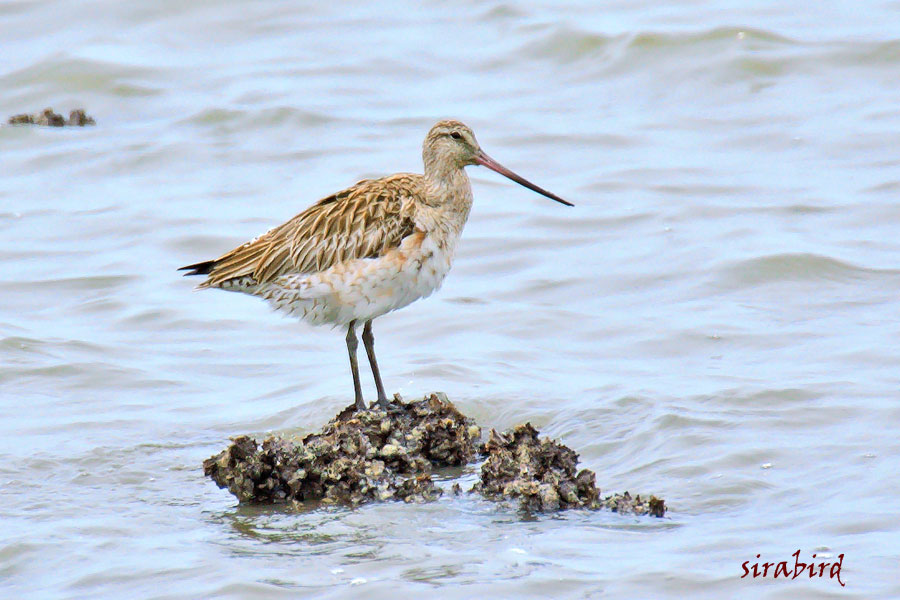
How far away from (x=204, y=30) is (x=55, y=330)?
25.2 ft

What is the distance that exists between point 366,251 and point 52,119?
819 centimetres

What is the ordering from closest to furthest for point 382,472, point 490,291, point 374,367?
point 382,472 < point 374,367 < point 490,291

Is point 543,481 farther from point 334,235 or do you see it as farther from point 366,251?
point 334,235

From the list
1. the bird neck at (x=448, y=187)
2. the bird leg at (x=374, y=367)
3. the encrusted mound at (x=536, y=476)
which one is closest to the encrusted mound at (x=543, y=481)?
the encrusted mound at (x=536, y=476)

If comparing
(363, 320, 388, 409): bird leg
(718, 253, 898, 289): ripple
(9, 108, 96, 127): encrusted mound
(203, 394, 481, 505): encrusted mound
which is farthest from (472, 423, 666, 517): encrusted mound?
(9, 108, 96, 127): encrusted mound

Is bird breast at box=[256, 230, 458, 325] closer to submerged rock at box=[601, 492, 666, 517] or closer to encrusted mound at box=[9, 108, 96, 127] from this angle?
submerged rock at box=[601, 492, 666, 517]

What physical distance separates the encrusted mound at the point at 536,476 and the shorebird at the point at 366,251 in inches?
37.6

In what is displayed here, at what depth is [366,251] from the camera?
7133 millimetres

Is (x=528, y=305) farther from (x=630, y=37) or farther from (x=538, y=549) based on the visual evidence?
(x=630, y=37)

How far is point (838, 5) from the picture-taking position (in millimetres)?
15672

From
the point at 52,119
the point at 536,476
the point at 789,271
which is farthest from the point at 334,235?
the point at 52,119

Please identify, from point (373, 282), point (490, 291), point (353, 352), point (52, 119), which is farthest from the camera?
point (52, 119)

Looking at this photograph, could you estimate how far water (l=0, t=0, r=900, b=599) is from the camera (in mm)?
5898

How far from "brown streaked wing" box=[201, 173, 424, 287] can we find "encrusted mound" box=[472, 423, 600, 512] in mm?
1309
